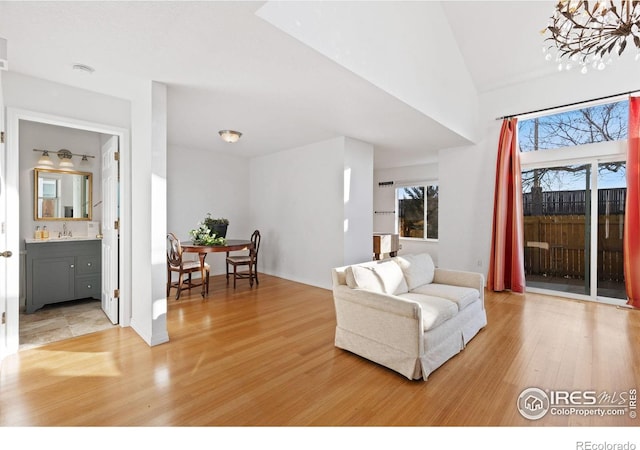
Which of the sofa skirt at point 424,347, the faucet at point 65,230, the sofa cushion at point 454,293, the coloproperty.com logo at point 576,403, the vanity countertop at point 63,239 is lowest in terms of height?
the coloproperty.com logo at point 576,403

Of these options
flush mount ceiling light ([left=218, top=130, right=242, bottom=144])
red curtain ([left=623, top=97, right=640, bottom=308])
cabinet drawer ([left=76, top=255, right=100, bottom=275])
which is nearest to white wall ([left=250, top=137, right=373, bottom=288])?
flush mount ceiling light ([left=218, top=130, right=242, bottom=144])

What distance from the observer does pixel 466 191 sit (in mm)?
5336

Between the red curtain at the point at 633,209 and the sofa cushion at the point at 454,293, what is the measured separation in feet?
8.22

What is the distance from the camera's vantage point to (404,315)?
2238 mm

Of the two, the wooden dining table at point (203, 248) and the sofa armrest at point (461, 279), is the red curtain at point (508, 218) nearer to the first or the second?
the sofa armrest at point (461, 279)

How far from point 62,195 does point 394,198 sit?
712 cm

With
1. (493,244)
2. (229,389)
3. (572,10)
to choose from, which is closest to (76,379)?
(229,389)

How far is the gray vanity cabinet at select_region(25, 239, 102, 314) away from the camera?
3.61 m

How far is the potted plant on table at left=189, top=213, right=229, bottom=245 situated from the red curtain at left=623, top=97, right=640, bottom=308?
5591 millimetres

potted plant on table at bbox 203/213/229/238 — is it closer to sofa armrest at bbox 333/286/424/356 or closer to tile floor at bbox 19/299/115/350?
tile floor at bbox 19/299/115/350

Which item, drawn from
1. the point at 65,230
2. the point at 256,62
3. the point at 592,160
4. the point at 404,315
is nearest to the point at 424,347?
the point at 404,315

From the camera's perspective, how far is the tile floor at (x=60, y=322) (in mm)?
2918

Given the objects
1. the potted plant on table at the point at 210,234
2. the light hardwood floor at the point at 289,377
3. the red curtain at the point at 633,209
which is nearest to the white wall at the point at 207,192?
the potted plant on table at the point at 210,234

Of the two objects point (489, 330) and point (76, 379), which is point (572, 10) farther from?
point (76, 379)
